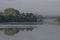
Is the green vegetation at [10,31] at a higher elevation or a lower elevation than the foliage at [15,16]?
lower

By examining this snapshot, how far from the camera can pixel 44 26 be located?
2.15 m

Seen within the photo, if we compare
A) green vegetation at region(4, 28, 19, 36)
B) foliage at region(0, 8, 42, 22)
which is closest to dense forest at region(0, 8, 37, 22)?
foliage at region(0, 8, 42, 22)

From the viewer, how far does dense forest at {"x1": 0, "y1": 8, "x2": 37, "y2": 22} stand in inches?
81.6

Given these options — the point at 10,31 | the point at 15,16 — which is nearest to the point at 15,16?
the point at 15,16

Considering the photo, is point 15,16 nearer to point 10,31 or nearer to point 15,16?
point 15,16

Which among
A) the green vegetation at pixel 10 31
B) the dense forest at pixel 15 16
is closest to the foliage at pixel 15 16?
the dense forest at pixel 15 16

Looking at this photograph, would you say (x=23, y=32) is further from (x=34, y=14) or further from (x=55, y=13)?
(x=55, y=13)

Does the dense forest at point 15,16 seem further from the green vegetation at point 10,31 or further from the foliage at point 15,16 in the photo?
the green vegetation at point 10,31

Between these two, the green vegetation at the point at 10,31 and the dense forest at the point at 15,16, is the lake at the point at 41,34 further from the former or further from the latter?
the dense forest at the point at 15,16

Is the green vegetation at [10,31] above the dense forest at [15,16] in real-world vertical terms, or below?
below

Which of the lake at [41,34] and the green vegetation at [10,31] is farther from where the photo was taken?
the green vegetation at [10,31]

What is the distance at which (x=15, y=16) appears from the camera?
82.4 inches

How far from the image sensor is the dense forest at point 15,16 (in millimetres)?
2072

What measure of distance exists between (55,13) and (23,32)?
0.54 metres
